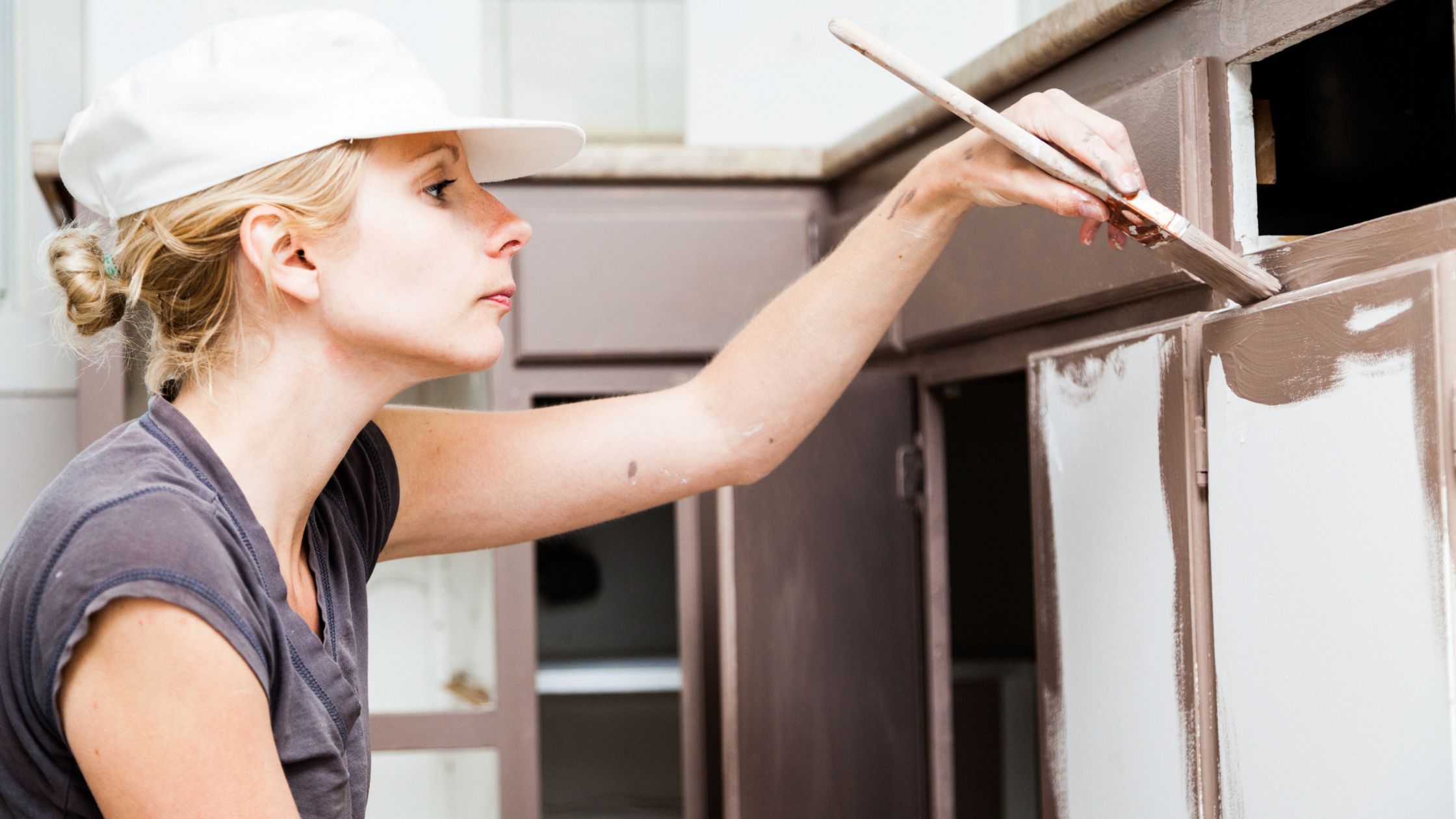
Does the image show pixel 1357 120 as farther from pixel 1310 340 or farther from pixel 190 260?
pixel 190 260

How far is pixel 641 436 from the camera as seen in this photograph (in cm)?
123

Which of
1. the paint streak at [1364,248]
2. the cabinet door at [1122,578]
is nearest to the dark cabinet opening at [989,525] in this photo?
the cabinet door at [1122,578]

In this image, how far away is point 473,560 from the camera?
6.42 feet

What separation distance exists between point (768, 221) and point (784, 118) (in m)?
0.62

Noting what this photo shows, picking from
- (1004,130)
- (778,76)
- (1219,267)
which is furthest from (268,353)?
(778,76)

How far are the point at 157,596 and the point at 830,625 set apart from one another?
1.01m

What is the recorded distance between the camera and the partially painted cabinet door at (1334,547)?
753 mm

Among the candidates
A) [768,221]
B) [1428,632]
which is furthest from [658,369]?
[1428,632]

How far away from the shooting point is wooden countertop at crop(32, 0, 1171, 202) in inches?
45.8

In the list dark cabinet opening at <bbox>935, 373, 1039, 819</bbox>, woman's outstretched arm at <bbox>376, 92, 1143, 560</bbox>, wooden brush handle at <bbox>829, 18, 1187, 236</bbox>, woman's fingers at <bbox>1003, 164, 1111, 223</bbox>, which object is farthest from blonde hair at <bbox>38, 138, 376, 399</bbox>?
dark cabinet opening at <bbox>935, 373, 1039, 819</bbox>

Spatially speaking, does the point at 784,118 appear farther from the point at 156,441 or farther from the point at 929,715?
the point at 156,441

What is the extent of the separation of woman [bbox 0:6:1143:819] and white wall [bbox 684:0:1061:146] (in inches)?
47.8

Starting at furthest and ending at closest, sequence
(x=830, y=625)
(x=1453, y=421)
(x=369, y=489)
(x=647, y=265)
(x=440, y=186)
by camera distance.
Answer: (x=647, y=265) < (x=830, y=625) < (x=369, y=489) < (x=440, y=186) < (x=1453, y=421)

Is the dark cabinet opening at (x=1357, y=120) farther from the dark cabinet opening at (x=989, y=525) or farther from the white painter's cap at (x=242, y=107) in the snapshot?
the dark cabinet opening at (x=989, y=525)
